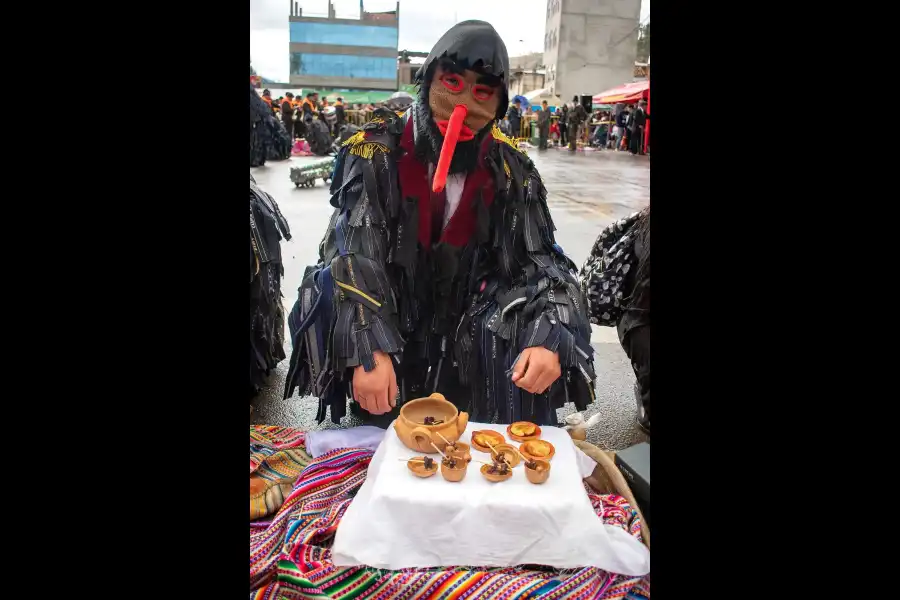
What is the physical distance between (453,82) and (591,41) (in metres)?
0.28

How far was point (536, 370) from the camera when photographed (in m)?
1.28

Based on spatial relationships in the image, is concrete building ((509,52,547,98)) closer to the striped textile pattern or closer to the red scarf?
the red scarf

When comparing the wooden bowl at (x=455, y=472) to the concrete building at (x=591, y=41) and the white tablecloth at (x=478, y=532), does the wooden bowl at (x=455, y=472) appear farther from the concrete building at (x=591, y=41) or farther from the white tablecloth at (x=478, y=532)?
the concrete building at (x=591, y=41)

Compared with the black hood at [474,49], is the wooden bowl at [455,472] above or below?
below

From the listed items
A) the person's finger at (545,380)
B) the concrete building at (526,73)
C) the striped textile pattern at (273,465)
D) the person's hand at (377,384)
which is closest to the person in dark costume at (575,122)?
the concrete building at (526,73)

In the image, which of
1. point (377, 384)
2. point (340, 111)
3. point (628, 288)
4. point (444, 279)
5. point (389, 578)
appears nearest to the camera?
point (389, 578)

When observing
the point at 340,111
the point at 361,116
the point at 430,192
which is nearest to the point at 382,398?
the point at 430,192

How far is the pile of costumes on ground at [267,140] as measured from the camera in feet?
5.96

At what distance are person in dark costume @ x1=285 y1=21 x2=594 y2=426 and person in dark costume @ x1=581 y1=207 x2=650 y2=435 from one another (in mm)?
309

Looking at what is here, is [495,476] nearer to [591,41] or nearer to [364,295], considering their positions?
[364,295]

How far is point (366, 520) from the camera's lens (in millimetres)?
1037

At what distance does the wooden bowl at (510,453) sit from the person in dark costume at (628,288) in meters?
0.67

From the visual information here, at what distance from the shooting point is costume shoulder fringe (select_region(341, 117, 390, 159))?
1.38 meters

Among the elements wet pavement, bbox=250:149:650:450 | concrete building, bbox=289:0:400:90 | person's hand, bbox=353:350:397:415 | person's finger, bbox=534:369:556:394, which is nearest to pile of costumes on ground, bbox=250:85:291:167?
wet pavement, bbox=250:149:650:450
